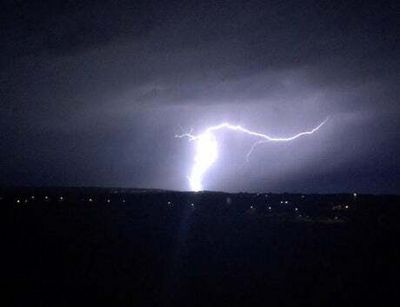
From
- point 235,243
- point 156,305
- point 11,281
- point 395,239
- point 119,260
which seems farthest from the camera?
point 395,239

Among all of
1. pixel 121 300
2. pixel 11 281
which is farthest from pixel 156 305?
pixel 11 281

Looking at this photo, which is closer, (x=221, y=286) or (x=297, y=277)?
(x=221, y=286)

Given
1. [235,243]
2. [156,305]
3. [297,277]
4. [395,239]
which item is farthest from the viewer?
[395,239]

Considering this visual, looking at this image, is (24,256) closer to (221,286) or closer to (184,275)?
(184,275)

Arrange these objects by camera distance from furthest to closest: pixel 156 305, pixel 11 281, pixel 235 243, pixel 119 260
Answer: pixel 235 243
pixel 119 260
pixel 11 281
pixel 156 305

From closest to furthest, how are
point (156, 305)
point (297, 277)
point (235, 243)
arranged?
point (156, 305), point (297, 277), point (235, 243)

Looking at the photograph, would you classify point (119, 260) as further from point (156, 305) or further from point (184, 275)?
point (156, 305)

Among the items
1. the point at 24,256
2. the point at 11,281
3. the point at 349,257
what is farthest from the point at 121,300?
the point at 349,257

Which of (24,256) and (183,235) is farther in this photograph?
(183,235)
